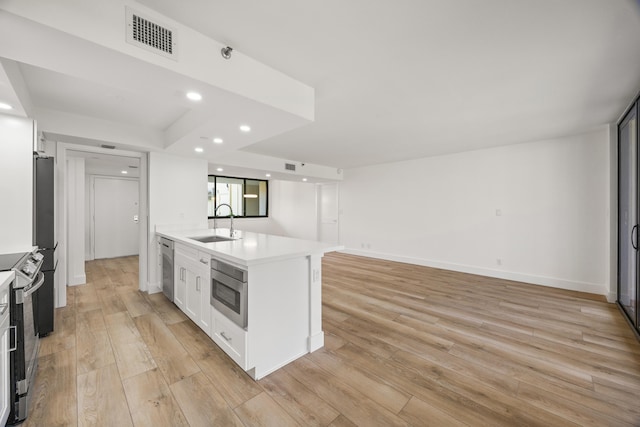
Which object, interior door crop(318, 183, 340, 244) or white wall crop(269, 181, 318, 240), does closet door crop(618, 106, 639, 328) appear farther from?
white wall crop(269, 181, 318, 240)

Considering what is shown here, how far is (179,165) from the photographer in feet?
13.6

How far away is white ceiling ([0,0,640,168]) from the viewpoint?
4.97ft

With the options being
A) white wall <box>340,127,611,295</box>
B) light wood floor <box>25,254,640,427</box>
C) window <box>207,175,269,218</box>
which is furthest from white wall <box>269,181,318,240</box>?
light wood floor <box>25,254,640,427</box>

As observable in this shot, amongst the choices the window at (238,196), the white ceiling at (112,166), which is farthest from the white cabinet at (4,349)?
the window at (238,196)

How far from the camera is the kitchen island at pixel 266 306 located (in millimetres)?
1945

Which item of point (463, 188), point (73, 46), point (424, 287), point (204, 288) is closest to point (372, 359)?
point (204, 288)

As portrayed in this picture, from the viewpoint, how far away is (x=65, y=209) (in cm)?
363

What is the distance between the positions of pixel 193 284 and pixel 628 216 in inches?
206

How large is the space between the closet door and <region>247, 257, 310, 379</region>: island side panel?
11.2ft

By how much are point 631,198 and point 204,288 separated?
495cm

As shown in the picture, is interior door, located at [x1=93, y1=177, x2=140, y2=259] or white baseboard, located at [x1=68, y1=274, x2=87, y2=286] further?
interior door, located at [x1=93, y1=177, x2=140, y2=259]

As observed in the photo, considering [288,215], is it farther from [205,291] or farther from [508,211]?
[205,291]

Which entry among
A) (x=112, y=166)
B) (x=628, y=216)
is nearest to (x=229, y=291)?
(x=628, y=216)

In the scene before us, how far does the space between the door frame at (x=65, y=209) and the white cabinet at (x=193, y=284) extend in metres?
1.16
